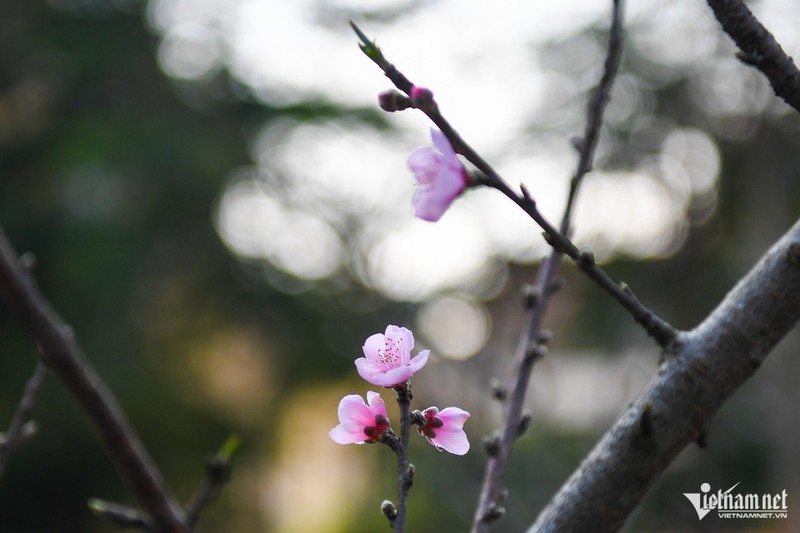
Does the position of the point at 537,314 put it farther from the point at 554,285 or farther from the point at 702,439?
the point at 702,439

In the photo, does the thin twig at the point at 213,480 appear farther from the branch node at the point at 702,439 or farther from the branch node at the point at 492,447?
the branch node at the point at 702,439

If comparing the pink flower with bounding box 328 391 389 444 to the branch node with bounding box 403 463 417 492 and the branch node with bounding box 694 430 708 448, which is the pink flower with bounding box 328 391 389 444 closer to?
the branch node with bounding box 403 463 417 492

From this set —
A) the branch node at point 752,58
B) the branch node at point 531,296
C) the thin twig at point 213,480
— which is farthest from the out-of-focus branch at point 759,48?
the thin twig at point 213,480

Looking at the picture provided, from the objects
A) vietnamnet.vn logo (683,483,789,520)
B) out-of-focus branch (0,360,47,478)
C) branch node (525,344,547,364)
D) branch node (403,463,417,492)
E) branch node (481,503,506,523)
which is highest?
vietnamnet.vn logo (683,483,789,520)

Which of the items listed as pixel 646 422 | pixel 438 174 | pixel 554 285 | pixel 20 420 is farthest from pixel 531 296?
pixel 20 420

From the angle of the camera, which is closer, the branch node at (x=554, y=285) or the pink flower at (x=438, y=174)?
the pink flower at (x=438, y=174)

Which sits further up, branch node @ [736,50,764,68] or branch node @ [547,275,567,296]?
branch node @ [547,275,567,296]

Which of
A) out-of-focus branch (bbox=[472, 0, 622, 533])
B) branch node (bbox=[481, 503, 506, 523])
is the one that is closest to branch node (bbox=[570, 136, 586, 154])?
out-of-focus branch (bbox=[472, 0, 622, 533])
